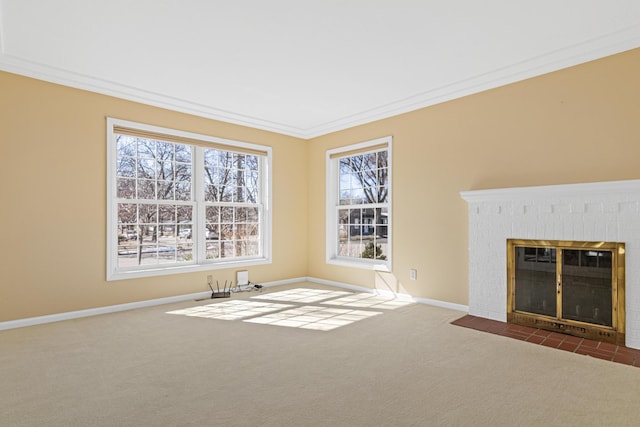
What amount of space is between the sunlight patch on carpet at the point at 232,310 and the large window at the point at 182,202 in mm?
711

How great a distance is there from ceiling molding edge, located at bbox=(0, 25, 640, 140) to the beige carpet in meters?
2.63

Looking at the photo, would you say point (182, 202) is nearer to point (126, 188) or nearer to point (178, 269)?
point (126, 188)

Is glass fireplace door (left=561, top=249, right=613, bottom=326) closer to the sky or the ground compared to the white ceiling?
closer to the ground

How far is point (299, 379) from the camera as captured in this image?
249cm

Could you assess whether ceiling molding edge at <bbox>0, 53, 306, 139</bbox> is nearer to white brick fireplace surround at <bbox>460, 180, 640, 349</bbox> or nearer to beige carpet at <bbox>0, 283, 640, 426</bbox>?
beige carpet at <bbox>0, 283, 640, 426</bbox>

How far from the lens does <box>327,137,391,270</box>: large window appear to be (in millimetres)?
5250

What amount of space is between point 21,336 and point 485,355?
4159mm

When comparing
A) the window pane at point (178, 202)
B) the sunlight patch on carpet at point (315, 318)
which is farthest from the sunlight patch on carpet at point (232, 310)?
the window pane at point (178, 202)

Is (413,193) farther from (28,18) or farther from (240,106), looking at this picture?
(28,18)

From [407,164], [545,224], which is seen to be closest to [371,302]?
[407,164]

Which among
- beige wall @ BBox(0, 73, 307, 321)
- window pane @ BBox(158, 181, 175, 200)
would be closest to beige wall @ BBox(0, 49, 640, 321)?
beige wall @ BBox(0, 73, 307, 321)

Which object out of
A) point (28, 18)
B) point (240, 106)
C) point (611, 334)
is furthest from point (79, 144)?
point (611, 334)

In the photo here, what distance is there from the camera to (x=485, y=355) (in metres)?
2.91

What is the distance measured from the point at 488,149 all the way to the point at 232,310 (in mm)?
3504
